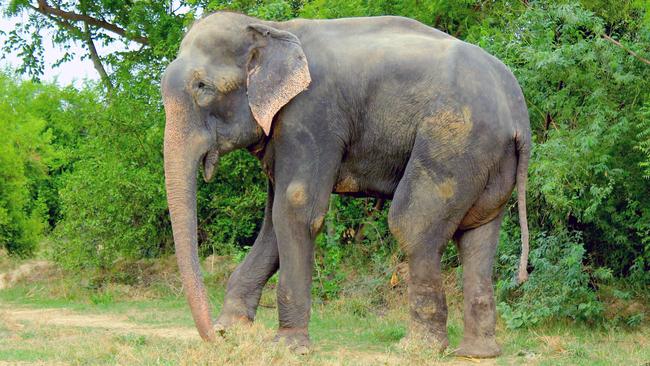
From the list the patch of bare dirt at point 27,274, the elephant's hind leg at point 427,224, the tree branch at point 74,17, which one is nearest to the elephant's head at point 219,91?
the elephant's hind leg at point 427,224

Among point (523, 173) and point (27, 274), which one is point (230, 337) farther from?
point (27, 274)

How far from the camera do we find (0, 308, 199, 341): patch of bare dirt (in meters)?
9.91

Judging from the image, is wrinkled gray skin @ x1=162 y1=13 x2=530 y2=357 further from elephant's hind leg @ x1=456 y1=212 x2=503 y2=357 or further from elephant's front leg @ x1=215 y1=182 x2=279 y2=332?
elephant's front leg @ x1=215 y1=182 x2=279 y2=332

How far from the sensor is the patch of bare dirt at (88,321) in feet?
32.5

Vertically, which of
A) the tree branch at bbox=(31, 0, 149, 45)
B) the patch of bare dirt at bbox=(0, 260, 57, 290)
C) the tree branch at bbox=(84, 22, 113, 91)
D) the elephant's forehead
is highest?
the tree branch at bbox=(31, 0, 149, 45)

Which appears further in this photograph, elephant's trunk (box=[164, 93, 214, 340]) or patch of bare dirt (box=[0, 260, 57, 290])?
patch of bare dirt (box=[0, 260, 57, 290])

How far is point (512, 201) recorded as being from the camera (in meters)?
→ 10.8

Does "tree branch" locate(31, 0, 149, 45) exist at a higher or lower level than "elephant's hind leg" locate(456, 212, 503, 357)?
higher

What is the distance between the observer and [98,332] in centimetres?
973

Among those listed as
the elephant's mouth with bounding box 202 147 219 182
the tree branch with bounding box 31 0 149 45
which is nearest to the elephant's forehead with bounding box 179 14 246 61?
the elephant's mouth with bounding box 202 147 219 182

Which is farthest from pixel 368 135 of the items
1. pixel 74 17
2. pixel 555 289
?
pixel 74 17

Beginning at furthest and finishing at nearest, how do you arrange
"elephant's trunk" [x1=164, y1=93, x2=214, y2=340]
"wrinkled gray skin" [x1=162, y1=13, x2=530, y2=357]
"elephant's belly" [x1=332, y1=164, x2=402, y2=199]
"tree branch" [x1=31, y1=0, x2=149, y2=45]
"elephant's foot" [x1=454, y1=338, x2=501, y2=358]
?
"tree branch" [x1=31, y1=0, x2=149, y2=45], "elephant's belly" [x1=332, y1=164, x2=402, y2=199], "elephant's foot" [x1=454, y1=338, x2=501, y2=358], "wrinkled gray skin" [x1=162, y1=13, x2=530, y2=357], "elephant's trunk" [x1=164, y1=93, x2=214, y2=340]

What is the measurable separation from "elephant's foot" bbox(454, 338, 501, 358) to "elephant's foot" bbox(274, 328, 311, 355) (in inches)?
47.9

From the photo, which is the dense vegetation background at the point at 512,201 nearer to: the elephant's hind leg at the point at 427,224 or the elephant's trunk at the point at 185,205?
the elephant's hind leg at the point at 427,224
